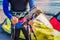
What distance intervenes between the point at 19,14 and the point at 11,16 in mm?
75

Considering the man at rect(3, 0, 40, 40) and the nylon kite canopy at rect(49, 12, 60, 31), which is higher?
the man at rect(3, 0, 40, 40)

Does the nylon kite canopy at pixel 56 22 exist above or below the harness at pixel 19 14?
below

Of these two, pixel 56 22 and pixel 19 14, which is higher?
pixel 19 14

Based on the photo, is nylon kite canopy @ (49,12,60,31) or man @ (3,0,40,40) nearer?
man @ (3,0,40,40)

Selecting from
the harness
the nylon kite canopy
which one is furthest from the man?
the nylon kite canopy

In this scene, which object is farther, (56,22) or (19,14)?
(56,22)

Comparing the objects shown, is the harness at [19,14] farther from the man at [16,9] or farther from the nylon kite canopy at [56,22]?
the nylon kite canopy at [56,22]

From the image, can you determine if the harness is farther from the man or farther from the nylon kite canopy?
the nylon kite canopy

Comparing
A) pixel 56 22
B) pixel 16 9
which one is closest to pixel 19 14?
pixel 16 9

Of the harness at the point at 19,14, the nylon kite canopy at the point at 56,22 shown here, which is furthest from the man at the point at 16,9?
the nylon kite canopy at the point at 56,22

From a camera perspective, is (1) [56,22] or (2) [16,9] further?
(1) [56,22]

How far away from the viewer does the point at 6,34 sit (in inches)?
90.2

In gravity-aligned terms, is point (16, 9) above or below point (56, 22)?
above

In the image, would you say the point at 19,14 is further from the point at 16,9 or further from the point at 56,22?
the point at 56,22
